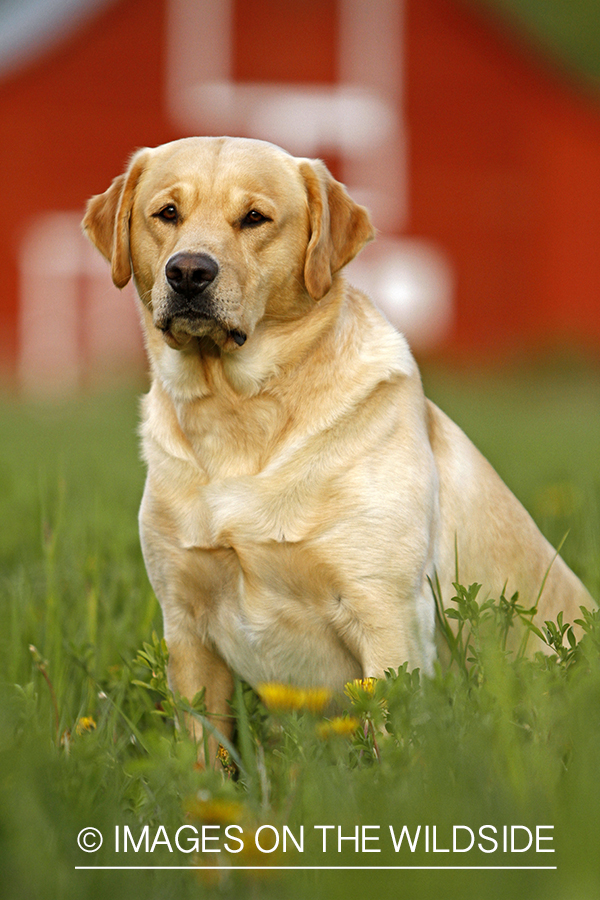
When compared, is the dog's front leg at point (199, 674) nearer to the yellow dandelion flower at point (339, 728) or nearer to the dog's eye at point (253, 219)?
the yellow dandelion flower at point (339, 728)

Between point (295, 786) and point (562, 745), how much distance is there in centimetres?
45

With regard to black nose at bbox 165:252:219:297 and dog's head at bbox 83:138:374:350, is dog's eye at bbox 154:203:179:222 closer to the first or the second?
dog's head at bbox 83:138:374:350

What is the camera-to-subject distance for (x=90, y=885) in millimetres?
1322

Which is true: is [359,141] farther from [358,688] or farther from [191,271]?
[358,688]

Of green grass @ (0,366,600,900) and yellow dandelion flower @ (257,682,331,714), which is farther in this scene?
yellow dandelion flower @ (257,682,331,714)

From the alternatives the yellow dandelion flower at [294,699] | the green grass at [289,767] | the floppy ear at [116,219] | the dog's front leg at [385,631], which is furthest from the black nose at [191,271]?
the yellow dandelion flower at [294,699]

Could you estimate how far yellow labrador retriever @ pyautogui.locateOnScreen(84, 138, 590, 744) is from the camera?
233cm

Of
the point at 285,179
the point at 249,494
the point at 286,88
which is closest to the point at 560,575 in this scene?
the point at 249,494

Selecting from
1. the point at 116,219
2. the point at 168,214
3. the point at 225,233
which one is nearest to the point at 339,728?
the point at 225,233

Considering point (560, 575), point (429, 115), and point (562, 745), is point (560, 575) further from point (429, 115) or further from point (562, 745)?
point (429, 115)

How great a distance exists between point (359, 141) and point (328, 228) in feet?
40.2

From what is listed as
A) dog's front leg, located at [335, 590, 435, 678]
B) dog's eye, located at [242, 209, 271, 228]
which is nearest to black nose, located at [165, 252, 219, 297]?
dog's eye, located at [242, 209, 271, 228]

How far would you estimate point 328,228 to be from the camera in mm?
2656

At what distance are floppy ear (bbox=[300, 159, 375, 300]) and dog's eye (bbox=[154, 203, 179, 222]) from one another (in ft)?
1.18
